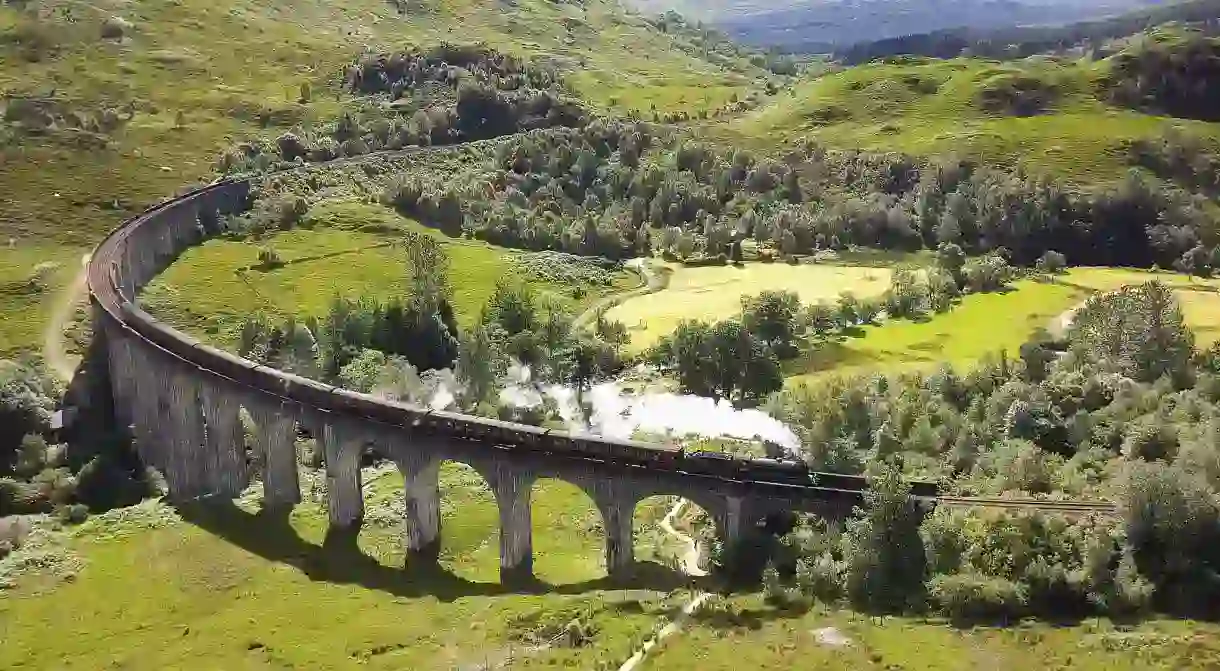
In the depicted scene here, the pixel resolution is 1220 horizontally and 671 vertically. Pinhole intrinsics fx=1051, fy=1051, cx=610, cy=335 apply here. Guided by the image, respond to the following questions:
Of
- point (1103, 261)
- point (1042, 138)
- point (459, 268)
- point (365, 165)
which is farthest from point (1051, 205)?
point (365, 165)

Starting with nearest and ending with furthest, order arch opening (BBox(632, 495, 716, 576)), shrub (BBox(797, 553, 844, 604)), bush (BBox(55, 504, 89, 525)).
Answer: shrub (BBox(797, 553, 844, 604)) → arch opening (BBox(632, 495, 716, 576)) → bush (BBox(55, 504, 89, 525))

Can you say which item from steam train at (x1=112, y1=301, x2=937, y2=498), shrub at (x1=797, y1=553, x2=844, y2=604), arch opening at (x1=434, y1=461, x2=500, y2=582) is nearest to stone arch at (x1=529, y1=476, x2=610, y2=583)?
steam train at (x1=112, y1=301, x2=937, y2=498)

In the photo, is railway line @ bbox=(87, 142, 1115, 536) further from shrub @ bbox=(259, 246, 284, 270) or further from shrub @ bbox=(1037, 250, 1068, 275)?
shrub @ bbox=(1037, 250, 1068, 275)

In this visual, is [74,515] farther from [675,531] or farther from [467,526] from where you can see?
[675,531]

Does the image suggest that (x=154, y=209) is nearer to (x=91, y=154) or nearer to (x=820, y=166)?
(x=91, y=154)

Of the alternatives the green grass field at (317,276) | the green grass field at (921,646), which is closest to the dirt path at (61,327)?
the green grass field at (317,276)

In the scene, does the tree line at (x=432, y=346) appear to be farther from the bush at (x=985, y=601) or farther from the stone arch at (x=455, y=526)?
the bush at (x=985, y=601)

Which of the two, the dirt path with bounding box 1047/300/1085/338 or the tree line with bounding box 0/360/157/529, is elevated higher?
the dirt path with bounding box 1047/300/1085/338
